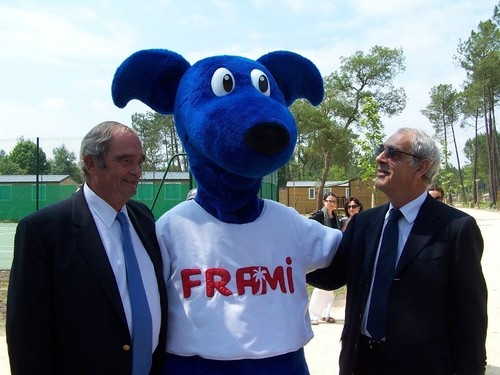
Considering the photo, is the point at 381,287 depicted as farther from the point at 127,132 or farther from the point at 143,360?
the point at 127,132

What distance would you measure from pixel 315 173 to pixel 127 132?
71.3 meters

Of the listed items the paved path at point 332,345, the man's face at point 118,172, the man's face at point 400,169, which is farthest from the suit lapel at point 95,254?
the paved path at point 332,345

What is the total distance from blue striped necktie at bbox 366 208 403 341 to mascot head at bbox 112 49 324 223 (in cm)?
70

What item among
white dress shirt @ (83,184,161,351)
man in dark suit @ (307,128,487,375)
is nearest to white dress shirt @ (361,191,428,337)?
man in dark suit @ (307,128,487,375)

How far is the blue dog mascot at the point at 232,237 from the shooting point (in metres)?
2.41

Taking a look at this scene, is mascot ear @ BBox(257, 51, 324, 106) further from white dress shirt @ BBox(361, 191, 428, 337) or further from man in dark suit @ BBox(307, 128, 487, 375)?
white dress shirt @ BBox(361, 191, 428, 337)

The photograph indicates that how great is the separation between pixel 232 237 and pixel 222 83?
74cm

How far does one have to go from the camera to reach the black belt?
2.73 m

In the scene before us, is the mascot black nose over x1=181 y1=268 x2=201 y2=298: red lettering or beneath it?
over

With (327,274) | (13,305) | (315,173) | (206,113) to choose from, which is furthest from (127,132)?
(315,173)

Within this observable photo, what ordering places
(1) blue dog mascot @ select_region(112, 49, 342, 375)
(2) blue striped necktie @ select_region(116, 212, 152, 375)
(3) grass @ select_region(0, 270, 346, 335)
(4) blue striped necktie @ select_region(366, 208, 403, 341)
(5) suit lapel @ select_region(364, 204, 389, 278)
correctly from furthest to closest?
1. (3) grass @ select_region(0, 270, 346, 335)
2. (5) suit lapel @ select_region(364, 204, 389, 278)
3. (4) blue striped necktie @ select_region(366, 208, 403, 341)
4. (1) blue dog mascot @ select_region(112, 49, 342, 375)
5. (2) blue striped necktie @ select_region(116, 212, 152, 375)

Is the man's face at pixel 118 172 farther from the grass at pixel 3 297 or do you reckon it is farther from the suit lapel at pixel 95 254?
the grass at pixel 3 297

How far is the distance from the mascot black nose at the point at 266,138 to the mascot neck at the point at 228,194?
0.90 ft

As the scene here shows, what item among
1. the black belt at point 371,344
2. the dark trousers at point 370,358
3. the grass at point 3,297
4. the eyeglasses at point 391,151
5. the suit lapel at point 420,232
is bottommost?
the grass at point 3,297
